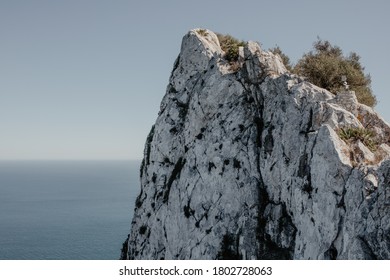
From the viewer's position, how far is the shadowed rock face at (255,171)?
47.2 ft

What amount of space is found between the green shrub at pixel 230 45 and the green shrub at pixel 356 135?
1412 cm

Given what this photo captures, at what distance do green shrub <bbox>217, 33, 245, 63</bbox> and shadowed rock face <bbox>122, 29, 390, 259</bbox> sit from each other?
0.74m

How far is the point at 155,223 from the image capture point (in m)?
29.8

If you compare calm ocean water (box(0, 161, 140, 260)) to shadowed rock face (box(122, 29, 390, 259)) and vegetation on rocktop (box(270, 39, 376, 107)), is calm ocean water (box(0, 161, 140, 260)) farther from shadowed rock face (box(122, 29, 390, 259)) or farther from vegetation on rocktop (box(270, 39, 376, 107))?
vegetation on rocktop (box(270, 39, 376, 107))

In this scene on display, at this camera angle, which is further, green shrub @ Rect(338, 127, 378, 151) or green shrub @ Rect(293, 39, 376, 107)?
green shrub @ Rect(293, 39, 376, 107)

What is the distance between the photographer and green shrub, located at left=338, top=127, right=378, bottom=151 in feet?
54.4

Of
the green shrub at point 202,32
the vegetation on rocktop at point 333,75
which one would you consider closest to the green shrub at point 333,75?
the vegetation on rocktop at point 333,75

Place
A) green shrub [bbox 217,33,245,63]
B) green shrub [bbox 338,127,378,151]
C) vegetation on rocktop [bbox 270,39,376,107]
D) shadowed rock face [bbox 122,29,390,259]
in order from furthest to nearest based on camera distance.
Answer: green shrub [bbox 217,33,245,63], vegetation on rocktop [bbox 270,39,376,107], green shrub [bbox 338,127,378,151], shadowed rock face [bbox 122,29,390,259]

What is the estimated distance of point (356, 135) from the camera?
1662 cm

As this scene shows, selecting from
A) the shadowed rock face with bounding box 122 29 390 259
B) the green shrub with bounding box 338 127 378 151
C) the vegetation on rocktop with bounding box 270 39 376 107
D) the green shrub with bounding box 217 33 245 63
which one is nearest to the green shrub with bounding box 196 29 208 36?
the shadowed rock face with bounding box 122 29 390 259

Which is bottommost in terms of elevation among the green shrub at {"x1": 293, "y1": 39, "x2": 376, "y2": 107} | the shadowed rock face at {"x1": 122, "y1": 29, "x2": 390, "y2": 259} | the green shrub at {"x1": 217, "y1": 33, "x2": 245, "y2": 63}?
the shadowed rock face at {"x1": 122, "y1": 29, "x2": 390, "y2": 259}

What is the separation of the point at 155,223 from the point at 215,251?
877 centimetres
